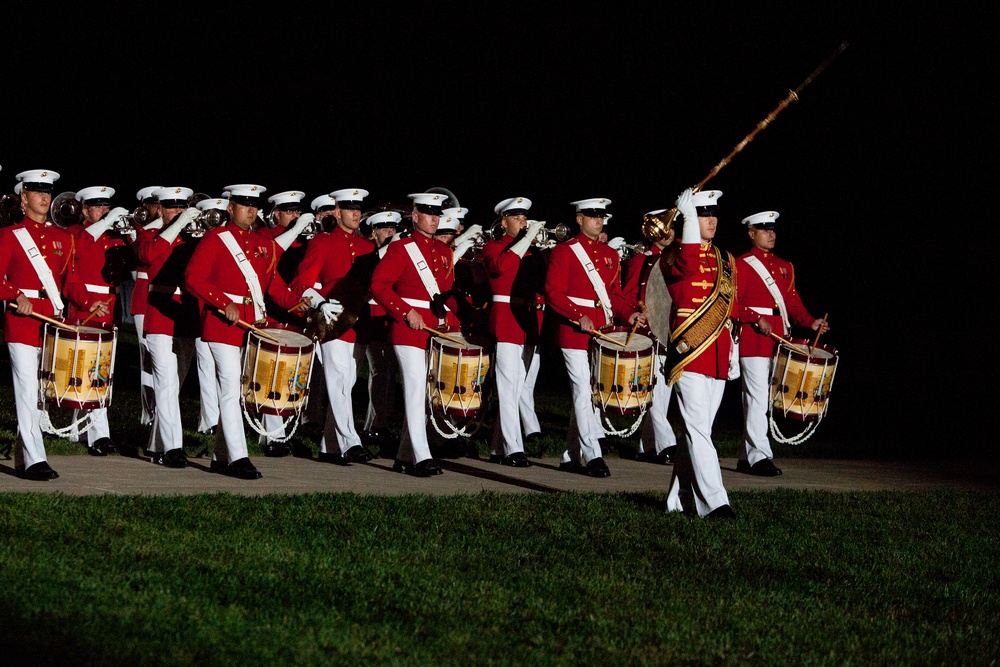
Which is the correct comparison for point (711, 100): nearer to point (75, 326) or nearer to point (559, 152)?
point (559, 152)

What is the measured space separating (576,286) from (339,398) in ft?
6.39

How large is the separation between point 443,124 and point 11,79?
7184 mm

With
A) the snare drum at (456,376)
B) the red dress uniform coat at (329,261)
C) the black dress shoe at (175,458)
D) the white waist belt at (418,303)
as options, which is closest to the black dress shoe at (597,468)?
the snare drum at (456,376)

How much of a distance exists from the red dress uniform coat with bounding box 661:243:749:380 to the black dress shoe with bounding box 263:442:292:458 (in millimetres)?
3831

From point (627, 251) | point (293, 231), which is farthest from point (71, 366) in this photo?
point (627, 251)

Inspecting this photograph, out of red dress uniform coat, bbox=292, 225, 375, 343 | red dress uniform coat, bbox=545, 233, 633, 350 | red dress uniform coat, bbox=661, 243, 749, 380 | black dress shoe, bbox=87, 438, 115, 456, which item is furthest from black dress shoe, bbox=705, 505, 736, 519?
black dress shoe, bbox=87, 438, 115, 456

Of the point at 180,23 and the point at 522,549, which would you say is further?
the point at 180,23

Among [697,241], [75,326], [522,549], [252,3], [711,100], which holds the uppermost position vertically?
[252,3]

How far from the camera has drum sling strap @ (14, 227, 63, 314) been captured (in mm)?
8898

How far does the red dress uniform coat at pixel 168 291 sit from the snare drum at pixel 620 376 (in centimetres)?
281

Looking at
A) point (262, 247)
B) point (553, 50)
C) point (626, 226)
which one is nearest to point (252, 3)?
point (553, 50)

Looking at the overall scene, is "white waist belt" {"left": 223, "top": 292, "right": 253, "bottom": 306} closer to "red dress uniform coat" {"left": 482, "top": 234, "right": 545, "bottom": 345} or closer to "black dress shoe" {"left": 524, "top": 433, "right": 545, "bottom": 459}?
"red dress uniform coat" {"left": 482, "top": 234, "right": 545, "bottom": 345}

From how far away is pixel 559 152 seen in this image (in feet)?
65.0

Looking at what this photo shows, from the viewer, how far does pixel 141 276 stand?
11180 millimetres
